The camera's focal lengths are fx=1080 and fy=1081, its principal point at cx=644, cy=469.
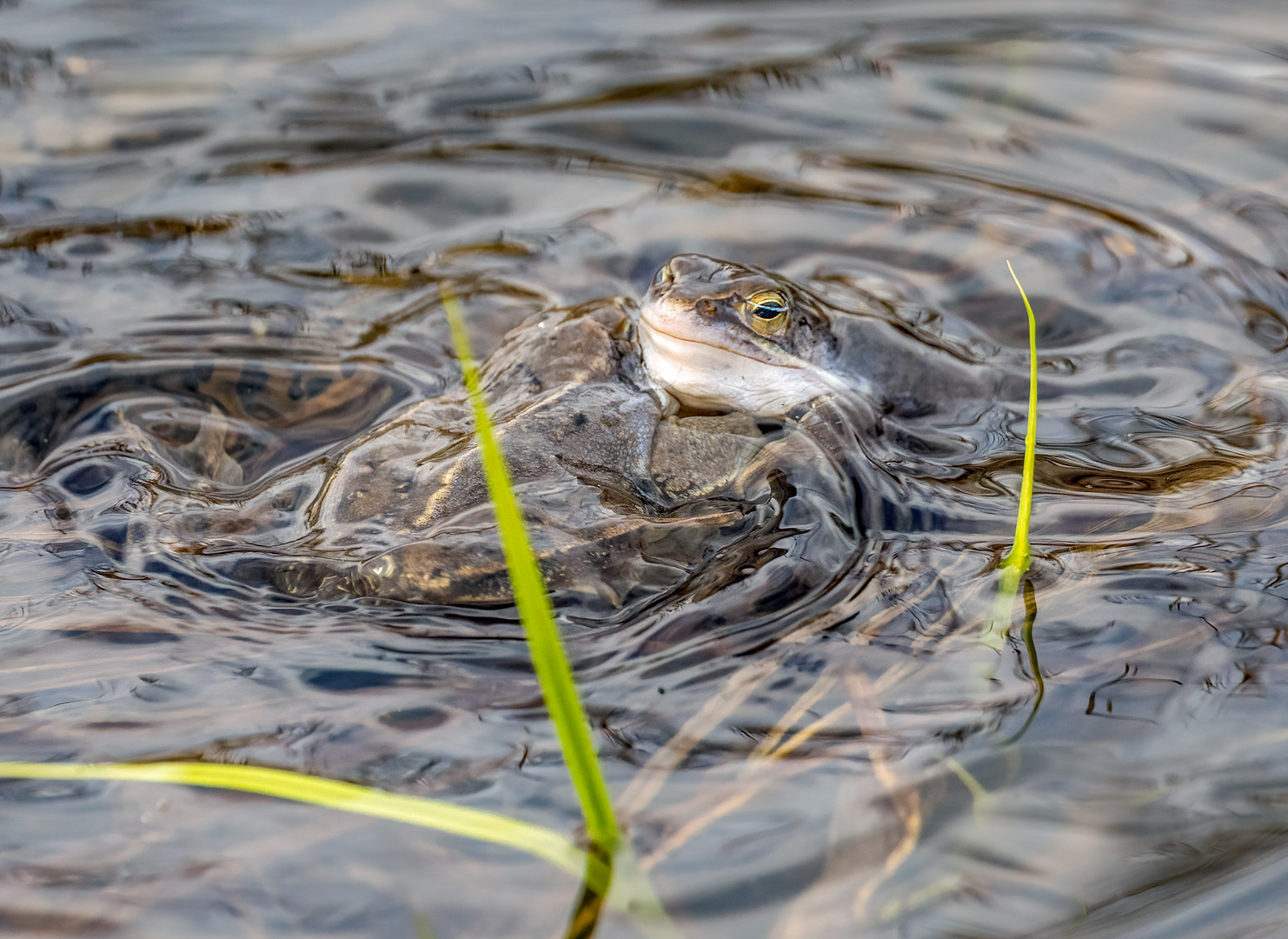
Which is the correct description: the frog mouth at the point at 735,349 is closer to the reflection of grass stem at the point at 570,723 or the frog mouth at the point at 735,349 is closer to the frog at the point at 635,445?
the frog at the point at 635,445

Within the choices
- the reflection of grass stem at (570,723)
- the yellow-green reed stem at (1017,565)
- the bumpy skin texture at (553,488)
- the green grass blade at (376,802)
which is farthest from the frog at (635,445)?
the reflection of grass stem at (570,723)

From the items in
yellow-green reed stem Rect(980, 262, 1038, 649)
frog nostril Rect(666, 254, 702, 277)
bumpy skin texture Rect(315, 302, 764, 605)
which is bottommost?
yellow-green reed stem Rect(980, 262, 1038, 649)

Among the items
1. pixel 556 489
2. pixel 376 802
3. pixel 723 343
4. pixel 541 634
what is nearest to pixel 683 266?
pixel 723 343

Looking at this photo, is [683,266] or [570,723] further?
[683,266]

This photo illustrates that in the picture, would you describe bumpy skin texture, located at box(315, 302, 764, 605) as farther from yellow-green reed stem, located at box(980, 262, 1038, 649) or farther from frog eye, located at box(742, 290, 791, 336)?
yellow-green reed stem, located at box(980, 262, 1038, 649)

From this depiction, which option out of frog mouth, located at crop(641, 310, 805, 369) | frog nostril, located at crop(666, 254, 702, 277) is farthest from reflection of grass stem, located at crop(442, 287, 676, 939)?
frog nostril, located at crop(666, 254, 702, 277)

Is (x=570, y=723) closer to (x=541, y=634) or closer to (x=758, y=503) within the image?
(x=541, y=634)

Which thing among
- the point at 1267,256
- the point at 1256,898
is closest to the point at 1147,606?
the point at 1256,898
